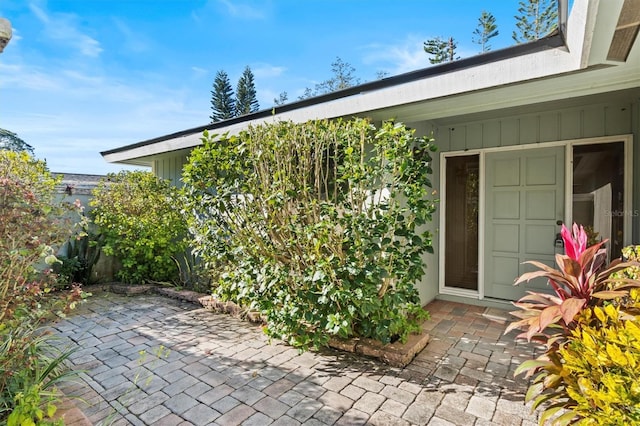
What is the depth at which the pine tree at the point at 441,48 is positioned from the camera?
22.3 m

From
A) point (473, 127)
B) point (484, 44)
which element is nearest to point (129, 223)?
point (473, 127)

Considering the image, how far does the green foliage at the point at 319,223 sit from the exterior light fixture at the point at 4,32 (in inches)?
79.0

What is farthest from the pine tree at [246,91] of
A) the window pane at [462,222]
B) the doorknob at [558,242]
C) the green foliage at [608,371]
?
the green foliage at [608,371]

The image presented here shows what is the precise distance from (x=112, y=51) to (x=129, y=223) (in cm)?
713

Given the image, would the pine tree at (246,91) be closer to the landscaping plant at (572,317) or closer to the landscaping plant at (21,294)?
the landscaping plant at (21,294)

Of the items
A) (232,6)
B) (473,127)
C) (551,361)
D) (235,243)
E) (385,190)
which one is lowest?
(551,361)

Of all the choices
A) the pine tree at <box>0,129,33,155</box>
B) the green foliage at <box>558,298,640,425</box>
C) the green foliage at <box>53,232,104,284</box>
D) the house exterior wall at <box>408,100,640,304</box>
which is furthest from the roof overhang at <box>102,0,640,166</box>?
the pine tree at <box>0,129,33,155</box>

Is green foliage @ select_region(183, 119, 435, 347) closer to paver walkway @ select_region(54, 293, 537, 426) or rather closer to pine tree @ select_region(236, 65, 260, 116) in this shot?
paver walkway @ select_region(54, 293, 537, 426)

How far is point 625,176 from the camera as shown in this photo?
13.9ft

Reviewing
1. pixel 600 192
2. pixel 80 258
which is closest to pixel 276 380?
pixel 600 192

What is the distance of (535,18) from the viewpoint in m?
19.7

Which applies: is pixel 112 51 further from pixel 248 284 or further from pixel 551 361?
pixel 551 361

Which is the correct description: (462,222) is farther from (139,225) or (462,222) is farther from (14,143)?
(14,143)

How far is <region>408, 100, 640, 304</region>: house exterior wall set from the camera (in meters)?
4.19
